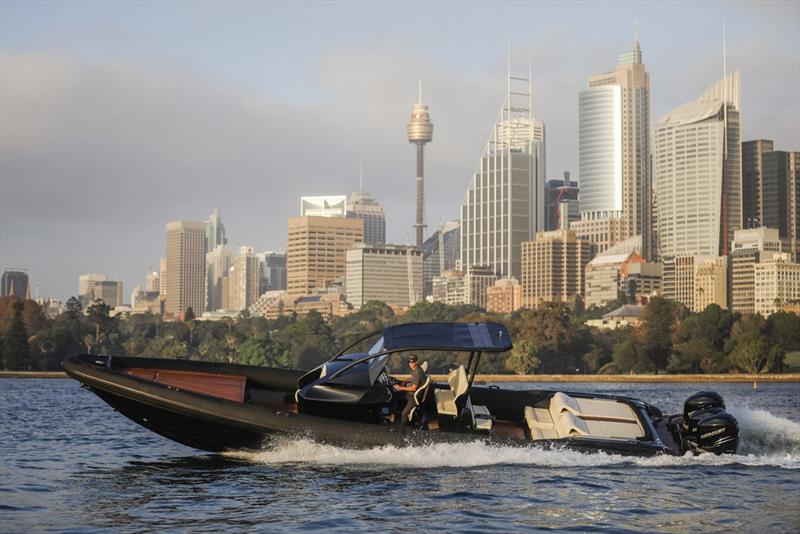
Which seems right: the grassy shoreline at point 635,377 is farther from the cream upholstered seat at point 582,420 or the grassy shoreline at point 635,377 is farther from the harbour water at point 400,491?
the harbour water at point 400,491

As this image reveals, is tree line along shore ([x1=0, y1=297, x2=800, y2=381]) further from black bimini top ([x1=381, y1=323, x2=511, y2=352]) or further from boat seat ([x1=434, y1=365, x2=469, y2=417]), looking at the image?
boat seat ([x1=434, y1=365, x2=469, y2=417])

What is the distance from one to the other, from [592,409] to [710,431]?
7.03 feet

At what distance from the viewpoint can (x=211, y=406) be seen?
66.3 ft

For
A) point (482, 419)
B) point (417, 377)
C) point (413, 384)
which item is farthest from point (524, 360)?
point (417, 377)

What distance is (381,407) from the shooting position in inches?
842

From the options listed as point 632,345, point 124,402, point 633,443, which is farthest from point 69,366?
point 632,345

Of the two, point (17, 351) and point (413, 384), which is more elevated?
point (413, 384)

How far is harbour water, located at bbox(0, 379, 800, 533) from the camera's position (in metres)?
16.6

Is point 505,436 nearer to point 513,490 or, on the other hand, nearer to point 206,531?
point 513,490

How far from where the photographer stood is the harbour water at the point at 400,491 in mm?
16625

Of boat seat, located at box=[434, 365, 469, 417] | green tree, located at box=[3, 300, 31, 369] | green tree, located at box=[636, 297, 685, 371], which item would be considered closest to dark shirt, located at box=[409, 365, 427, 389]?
boat seat, located at box=[434, 365, 469, 417]

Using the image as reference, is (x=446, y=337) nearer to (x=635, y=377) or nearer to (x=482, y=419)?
(x=482, y=419)

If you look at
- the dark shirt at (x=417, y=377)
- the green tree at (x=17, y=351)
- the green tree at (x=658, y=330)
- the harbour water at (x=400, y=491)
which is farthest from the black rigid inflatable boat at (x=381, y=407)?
the green tree at (x=658, y=330)

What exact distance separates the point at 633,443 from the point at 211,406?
24.1 feet
